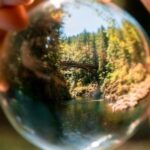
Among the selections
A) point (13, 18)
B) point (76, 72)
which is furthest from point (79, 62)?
point (13, 18)

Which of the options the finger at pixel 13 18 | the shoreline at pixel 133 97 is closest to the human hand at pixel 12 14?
the finger at pixel 13 18

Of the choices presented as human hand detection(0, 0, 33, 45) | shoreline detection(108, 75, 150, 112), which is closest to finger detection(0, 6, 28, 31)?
human hand detection(0, 0, 33, 45)

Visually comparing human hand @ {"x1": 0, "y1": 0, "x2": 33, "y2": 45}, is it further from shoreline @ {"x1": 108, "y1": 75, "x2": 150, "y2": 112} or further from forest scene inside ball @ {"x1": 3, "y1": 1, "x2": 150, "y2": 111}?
shoreline @ {"x1": 108, "y1": 75, "x2": 150, "y2": 112}

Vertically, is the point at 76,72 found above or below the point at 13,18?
below

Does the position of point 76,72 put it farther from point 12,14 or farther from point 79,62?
point 12,14

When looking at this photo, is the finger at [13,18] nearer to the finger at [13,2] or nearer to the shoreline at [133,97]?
the finger at [13,2]

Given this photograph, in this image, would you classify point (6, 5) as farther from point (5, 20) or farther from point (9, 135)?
point (9, 135)
